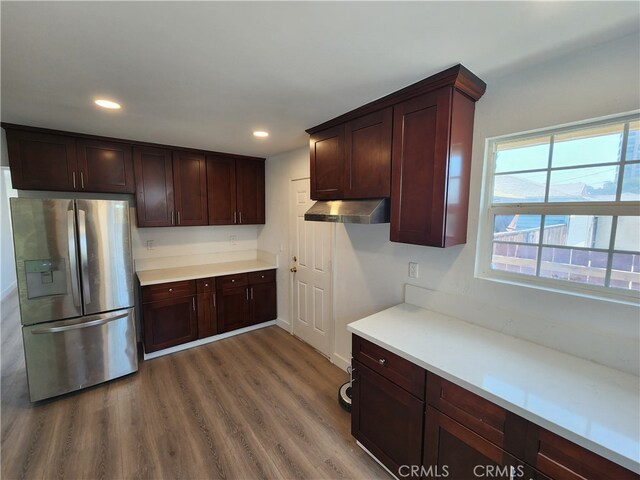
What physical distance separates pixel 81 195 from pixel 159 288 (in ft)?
4.20

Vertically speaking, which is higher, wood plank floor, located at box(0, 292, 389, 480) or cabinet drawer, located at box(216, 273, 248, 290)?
cabinet drawer, located at box(216, 273, 248, 290)

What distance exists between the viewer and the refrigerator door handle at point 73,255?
227 cm

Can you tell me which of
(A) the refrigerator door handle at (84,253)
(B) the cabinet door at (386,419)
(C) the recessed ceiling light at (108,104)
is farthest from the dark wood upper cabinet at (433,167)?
(A) the refrigerator door handle at (84,253)

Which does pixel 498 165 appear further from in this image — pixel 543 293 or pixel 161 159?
pixel 161 159

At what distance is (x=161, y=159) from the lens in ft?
10.2

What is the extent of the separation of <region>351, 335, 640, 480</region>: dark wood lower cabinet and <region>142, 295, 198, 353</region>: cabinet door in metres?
2.18

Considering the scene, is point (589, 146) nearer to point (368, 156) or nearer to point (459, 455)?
point (368, 156)

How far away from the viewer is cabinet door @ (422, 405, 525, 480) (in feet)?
3.79

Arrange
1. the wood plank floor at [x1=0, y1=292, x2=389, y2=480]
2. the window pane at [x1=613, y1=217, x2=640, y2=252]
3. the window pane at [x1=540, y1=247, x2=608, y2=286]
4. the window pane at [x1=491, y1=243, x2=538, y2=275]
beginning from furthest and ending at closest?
the wood plank floor at [x1=0, y1=292, x2=389, y2=480], the window pane at [x1=491, y1=243, x2=538, y2=275], the window pane at [x1=540, y1=247, x2=608, y2=286], the window pane at [x1=613, y1=217, x2=640, y2=252]

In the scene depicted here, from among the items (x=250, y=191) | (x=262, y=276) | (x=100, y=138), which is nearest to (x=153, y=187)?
(x=100, y=138)

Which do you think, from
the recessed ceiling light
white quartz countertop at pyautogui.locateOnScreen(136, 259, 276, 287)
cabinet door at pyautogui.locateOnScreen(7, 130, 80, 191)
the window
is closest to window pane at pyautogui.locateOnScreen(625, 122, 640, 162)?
the window

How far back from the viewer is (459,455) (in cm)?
129

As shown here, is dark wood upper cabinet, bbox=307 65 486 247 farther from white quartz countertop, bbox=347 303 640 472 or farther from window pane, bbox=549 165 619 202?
white quartz countertop, bbox=347 303 640 472

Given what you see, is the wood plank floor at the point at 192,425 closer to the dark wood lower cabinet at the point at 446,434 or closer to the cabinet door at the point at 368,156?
the dark wood lower cabinet at the point at 446,434
